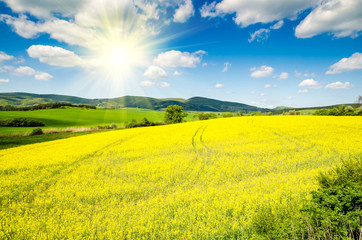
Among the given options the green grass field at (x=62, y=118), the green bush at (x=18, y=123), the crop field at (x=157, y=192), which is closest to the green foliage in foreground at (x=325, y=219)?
the crop field at (x=157, y=192)

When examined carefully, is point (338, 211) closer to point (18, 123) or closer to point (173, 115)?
point (173, 115)

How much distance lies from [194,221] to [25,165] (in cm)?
1615

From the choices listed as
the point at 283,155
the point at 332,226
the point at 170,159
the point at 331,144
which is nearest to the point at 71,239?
the point at 332,226

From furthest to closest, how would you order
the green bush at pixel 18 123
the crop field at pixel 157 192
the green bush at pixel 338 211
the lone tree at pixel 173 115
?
the lone tree at pixel 173 115 → the green bush at pixel 18 123 → the crop field at pixel 157 192 → the green bush at pixel 338 211

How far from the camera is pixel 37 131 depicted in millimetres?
37938

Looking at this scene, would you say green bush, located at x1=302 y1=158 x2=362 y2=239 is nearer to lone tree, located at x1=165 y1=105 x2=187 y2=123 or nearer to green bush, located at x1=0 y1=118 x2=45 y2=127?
lone tree, located at x1=165 y1=105 x2=187 y2=123

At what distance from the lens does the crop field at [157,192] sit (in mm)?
6148

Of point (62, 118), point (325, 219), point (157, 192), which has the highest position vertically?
point (62, 118)

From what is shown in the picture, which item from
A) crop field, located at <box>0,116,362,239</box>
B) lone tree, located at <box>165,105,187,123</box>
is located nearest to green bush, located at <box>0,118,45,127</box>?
lone tree, located at <box>165,105,187,123</box>

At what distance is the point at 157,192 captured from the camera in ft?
30.0

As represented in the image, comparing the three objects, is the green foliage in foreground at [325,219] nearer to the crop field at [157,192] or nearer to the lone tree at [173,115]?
the crop field at [157,192]

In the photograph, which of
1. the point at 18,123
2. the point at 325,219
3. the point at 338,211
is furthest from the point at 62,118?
the point at 338,211

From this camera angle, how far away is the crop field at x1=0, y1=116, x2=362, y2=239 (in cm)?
615

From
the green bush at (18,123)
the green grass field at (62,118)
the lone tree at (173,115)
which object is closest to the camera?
the green bush at (18,123)
